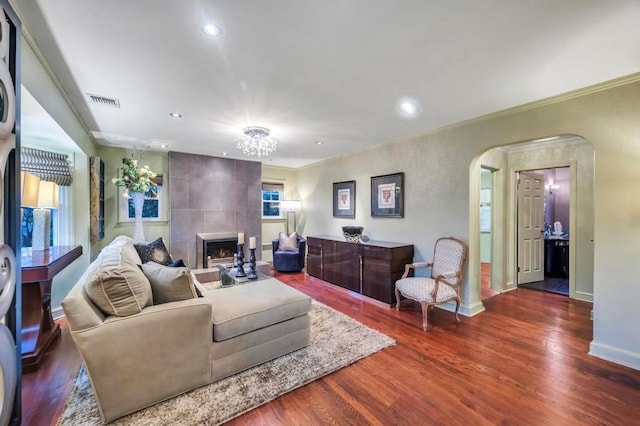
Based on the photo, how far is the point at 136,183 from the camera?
445cm

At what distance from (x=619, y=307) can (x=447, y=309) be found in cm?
162

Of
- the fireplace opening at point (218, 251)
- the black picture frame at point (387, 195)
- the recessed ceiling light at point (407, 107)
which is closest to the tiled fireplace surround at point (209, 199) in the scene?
the fireplace opening at point (218, 251)

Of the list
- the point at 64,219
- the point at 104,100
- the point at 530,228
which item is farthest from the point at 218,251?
the point at 530,228

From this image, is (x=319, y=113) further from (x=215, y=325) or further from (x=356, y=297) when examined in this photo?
(x=356, y=297)

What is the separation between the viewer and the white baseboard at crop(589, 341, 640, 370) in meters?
2.26

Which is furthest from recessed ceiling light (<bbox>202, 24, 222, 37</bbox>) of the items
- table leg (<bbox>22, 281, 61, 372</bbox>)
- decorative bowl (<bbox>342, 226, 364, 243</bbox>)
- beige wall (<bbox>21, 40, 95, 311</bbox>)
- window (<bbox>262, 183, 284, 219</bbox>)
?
window (<bbox>262, 183, 284, 219</bbox>)

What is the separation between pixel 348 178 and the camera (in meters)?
5.34

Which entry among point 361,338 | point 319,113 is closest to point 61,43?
point 319,113

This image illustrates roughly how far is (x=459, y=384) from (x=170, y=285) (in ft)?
7.83

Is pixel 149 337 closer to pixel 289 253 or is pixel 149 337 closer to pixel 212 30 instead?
pixel 212 30

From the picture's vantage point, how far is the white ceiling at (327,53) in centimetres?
153

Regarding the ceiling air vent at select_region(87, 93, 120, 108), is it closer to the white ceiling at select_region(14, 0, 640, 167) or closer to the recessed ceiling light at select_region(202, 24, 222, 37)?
the white ceiling at select_region(14, 0, 640, 167)

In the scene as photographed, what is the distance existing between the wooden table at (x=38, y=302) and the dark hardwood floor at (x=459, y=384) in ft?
0.44

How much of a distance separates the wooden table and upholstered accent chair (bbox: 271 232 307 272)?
3.46 meters
